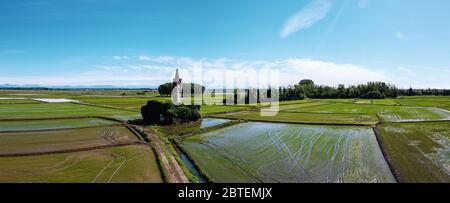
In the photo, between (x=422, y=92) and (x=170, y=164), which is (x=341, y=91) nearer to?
(x=422, y=92)

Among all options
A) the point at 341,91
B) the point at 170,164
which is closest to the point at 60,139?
the point at 170,164

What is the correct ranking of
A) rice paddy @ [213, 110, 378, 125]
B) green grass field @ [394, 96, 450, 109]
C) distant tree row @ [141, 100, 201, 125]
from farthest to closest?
green grass field @ [394, 96, 450, 109] < rice paddy @ [213, 110, 378, 125] < distant tree row @ [141, 100, 201, 125]

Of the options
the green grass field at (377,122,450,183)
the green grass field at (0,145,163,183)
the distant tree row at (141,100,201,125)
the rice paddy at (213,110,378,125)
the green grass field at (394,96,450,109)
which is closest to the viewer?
the green grass field at (0,145,163,183)

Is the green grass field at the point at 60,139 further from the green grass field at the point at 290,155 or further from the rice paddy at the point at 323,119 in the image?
the rice paddy at the point at 323,119

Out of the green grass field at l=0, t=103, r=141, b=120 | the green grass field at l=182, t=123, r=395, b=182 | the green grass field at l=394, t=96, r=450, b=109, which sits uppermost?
the green grass field at l=394, t=96, r=450, b=109

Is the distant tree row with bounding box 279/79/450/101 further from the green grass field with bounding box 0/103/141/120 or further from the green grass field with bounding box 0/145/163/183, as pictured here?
the green grass field with bounding box 0/145/163/183

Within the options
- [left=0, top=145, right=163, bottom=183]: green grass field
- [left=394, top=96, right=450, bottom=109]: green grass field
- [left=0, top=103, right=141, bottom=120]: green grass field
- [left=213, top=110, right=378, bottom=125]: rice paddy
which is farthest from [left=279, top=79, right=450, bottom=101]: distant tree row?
[left=0, top=145, right=163, bottom=183]: green grass field
